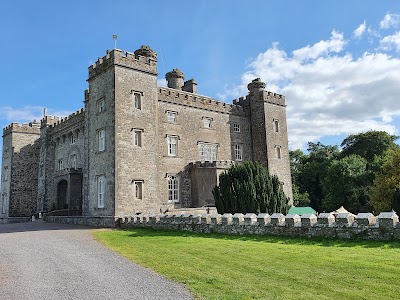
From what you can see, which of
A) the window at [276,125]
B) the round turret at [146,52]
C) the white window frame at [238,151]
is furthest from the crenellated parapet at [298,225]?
the window at [276,125]

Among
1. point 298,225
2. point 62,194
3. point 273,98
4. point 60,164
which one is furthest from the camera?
point 60,164

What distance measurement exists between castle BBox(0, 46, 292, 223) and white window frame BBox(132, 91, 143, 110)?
0.23 ft

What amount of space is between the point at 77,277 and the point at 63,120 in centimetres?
2704

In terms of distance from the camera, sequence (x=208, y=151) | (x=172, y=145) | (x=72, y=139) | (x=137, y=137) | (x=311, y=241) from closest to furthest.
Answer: (x=311, y=241) < (x=137, y=137) < (x=172, y=145) < (x=208, y=151) < (x=72, y=139)

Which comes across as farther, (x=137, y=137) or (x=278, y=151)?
(x=278, y=151)

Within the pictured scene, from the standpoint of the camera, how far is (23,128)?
36219mm

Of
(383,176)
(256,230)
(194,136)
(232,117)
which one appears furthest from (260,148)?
(256,230)

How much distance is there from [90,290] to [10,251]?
666 centimetres

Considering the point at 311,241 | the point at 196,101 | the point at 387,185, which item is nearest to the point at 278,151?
the point at 196,101

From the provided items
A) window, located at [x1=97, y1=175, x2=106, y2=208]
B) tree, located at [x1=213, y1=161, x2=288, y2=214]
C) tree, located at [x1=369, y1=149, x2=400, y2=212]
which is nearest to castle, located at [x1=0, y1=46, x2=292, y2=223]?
window, located at [x1=97, y1=175, x2=106, y2=208]

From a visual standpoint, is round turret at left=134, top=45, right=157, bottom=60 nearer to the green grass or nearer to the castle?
the castle

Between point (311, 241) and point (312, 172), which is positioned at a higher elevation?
point (312, 172)

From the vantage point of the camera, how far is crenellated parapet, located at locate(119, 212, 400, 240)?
Result: 32.3 ft

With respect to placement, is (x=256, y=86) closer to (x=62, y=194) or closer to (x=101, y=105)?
(x=101, y=105)
